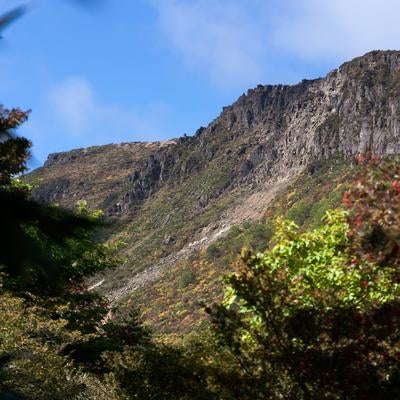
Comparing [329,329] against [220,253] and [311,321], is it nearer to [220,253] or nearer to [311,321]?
[311,321]

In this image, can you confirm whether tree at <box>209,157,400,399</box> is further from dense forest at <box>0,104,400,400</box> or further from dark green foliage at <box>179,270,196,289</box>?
dark green foliage at <box>179,270,196,289</box>

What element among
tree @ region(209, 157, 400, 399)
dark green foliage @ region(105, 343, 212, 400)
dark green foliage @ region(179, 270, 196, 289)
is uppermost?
Result: dark green foliage @ region(179, 270, 196, 289)

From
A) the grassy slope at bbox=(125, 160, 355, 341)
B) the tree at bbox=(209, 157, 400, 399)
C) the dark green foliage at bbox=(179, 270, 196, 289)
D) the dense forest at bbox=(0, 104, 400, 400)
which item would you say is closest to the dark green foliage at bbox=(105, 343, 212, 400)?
the dense forest at bbox=(0, 104, 400, 400)

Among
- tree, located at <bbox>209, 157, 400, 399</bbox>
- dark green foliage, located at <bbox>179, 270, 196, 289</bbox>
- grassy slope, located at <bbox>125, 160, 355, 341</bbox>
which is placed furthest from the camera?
dark green foliage, located at <bbox>179, 270, 196, 289</bbox>

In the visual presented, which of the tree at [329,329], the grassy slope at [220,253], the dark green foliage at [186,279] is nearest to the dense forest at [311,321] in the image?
the tree at [329,329]

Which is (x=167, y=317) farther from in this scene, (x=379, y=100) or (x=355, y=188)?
(x=355, y=188)

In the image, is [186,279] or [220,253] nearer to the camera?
[186,279]

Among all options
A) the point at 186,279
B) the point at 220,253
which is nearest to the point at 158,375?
the point at 186,279

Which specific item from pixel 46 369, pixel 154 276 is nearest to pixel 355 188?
pixel 46 369

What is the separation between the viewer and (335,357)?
22.4ft

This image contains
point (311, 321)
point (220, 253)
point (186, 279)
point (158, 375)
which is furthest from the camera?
point (220, 253)

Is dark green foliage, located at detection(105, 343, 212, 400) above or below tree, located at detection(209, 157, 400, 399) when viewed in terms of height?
below

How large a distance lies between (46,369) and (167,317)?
422ft

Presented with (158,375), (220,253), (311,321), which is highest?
(220,253)
